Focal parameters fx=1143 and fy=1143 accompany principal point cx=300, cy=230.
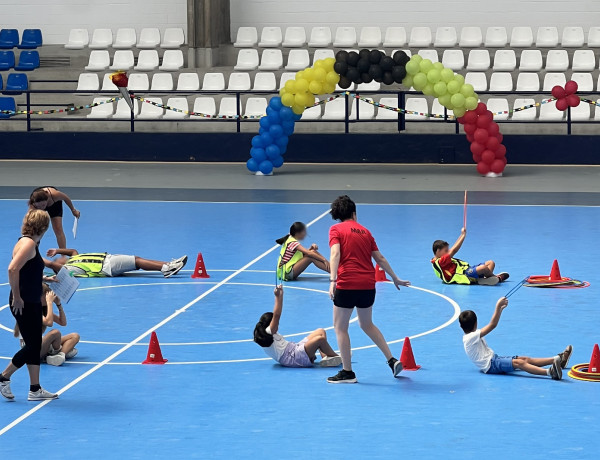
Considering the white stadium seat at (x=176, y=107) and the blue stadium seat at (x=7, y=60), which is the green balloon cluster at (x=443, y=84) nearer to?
the white stadium seat at (x=176, y=107)

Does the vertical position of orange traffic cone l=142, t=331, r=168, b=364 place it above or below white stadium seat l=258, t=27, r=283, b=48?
below

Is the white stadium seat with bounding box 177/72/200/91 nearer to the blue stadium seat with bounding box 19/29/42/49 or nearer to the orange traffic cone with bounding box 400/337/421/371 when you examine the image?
the blue stadium seat with bounding box 19/29/42/49

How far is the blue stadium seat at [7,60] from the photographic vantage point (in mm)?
34844

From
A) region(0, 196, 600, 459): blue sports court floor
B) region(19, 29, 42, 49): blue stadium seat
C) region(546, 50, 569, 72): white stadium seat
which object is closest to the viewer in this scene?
region(0, 196, 600, 459): blue sports court floor

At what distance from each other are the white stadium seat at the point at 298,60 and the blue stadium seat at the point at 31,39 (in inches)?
327

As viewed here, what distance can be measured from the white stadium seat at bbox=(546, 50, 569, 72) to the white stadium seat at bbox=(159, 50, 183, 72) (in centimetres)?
1075

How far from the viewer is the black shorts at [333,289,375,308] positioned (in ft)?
35.4

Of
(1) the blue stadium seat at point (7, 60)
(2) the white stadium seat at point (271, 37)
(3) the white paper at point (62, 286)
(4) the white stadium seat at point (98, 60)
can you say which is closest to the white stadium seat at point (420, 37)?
(2) the white stadium seat at point (271, 37)

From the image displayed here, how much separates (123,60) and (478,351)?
2506cm

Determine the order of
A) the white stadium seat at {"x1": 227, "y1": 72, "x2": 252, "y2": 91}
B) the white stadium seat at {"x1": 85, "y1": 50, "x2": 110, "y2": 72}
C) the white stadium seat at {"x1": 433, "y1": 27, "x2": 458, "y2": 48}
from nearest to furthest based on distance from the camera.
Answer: the white stadium seat at {"x1": 227, "y1": 72, "x2": 252, "y2": 91} < the white stadium seat at {"x1": 433, "y1": 27, "x2": 458, "y2": 48} < the white stadium seat at {"x1": 85, "y1": 50, "x2": 110, "y2": 72}

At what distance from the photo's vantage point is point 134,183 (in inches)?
1060

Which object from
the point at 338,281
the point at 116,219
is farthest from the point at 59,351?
the point at 116,219

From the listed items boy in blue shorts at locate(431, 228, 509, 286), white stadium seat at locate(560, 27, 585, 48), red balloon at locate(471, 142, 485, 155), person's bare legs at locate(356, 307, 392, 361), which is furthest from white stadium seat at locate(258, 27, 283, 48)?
person's bare legs at locate(356, 307, 392, 361)

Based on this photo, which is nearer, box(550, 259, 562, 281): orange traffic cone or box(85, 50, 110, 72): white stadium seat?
box(550, 259, 562, 281): orange traffic cone
